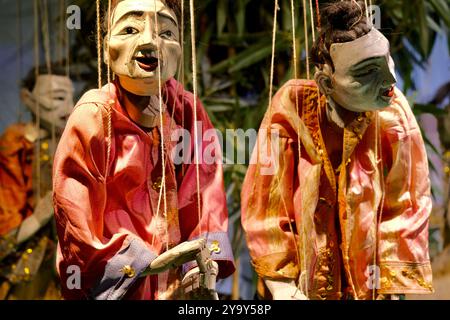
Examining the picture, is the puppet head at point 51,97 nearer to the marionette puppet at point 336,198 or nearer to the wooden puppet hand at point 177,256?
the marionette puppet at point 336,198

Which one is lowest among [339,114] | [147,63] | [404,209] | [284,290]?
[284,290]

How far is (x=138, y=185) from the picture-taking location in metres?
2.58

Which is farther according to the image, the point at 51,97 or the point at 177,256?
the point at 51,97

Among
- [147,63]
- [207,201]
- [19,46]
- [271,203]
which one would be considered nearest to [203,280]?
[207,201]

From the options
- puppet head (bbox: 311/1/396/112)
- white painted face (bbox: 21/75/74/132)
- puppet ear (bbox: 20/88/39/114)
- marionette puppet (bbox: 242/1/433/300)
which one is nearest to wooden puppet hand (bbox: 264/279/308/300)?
marionette puppet (bbox: 242/1/433/300)

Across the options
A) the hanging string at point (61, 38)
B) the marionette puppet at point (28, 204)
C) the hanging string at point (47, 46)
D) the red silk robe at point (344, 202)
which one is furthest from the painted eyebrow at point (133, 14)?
the marionette puppet at point (28, 204)

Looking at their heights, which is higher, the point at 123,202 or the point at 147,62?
the point at 147,62

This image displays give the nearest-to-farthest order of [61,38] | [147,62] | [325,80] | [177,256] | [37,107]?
[177,256]
[147,62]
[325,80]
[61,38]
[37,107]

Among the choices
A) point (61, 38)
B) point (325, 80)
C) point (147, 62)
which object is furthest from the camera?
point (61, 38)

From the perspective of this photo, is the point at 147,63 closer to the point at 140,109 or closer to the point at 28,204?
the point at 140,109

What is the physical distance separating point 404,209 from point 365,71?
0.29 m

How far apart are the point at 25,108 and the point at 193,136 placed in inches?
40.3

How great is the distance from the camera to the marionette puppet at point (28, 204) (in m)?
3.56

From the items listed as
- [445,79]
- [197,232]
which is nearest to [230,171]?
[445,79]
